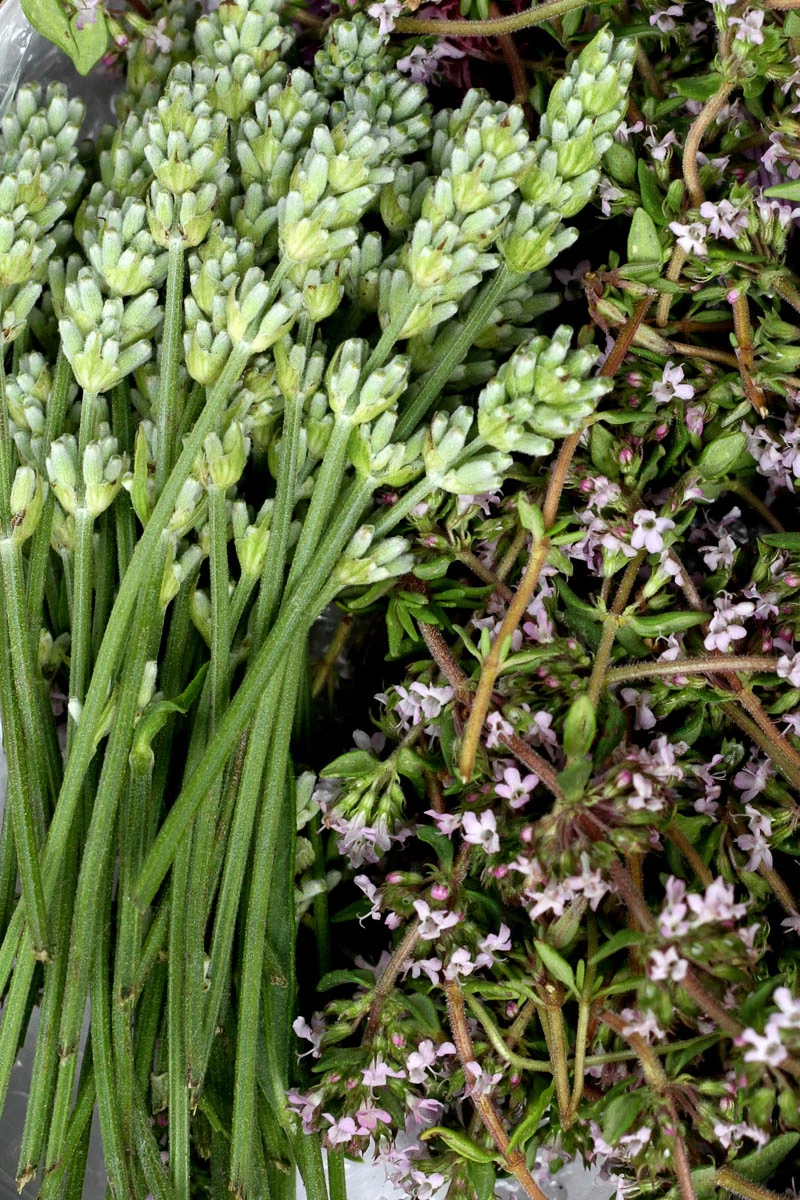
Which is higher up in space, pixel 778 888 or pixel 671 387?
pixel 671 387

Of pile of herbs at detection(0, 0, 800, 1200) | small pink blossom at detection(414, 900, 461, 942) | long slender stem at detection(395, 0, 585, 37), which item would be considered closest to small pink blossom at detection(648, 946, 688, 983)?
pile of herbs at detection(0, 0, 800, 1200)

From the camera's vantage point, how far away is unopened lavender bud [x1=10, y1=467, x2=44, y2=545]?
2.31ft

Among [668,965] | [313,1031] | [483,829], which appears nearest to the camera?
[668,965]

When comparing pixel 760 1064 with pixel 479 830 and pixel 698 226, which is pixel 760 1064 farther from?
pixel 698 226

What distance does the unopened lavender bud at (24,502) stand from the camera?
2.31 feet

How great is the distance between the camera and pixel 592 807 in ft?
2.02

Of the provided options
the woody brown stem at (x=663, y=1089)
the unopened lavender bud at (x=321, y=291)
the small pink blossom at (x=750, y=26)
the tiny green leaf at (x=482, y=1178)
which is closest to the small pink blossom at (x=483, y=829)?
the woody brown stem at (x=663, y=1089)

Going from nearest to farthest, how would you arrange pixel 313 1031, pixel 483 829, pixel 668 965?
pixel 668 965
pixel 483 829
pixel 313 1031

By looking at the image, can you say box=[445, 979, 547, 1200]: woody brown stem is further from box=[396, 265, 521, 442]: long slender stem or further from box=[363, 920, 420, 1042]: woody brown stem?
box=[396, 265, 521, 442]: long slender stem

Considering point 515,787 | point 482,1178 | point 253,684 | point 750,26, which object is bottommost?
point 482,1178

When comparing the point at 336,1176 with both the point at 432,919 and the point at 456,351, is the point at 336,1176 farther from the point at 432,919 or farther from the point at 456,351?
the point at 456,351

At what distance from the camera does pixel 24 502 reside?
0.71 meters

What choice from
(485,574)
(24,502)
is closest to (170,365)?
(24,502)

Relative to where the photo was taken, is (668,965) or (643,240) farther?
(643,240)
